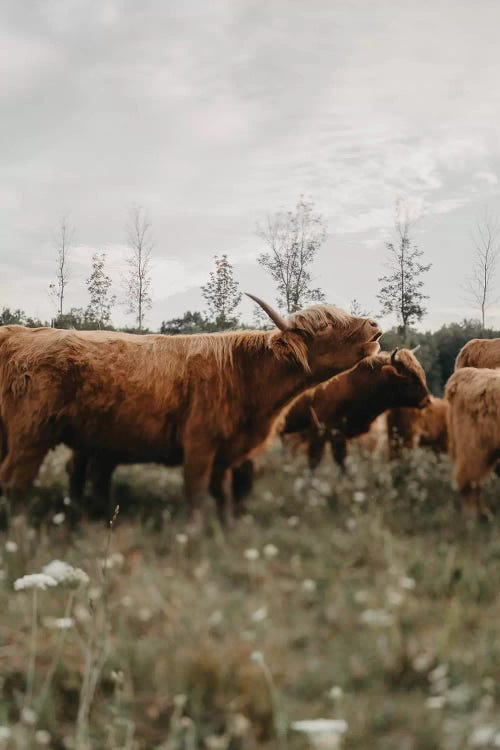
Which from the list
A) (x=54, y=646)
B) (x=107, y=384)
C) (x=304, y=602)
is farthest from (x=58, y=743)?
(x=107, y=384)

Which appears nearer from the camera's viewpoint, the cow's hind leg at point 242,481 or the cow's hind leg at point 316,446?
the cow's hind leg at point 242,481

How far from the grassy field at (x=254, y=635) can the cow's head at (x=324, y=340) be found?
115cm

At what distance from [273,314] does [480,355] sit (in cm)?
573

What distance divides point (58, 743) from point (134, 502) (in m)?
3.31

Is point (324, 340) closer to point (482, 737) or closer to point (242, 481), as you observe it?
point (242, 481)

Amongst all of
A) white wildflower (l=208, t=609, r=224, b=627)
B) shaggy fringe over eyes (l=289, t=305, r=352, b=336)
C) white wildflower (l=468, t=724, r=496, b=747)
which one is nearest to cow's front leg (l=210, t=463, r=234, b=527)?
shaggy fringe over eyes (l=289, t=305, r=352, b=336)

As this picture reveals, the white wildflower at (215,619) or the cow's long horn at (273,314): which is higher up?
the cow's long horn at (273,314)

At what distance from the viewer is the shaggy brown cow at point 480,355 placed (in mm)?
10242

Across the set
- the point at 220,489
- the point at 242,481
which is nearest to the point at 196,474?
the point at 220,489

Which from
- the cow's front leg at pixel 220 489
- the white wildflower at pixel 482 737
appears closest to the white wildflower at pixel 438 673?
the white wildflower at pixel 482 737

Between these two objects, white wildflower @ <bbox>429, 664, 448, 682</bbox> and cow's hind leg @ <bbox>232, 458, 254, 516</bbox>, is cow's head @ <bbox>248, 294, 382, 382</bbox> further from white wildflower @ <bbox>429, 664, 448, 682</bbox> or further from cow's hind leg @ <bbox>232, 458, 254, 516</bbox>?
white wildflower @ <bbox>429, 664, 448, 682</bbox>

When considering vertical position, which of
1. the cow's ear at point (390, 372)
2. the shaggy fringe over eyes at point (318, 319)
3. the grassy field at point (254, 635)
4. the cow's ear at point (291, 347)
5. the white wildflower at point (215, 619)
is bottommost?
the grassy field at point (254, 635)

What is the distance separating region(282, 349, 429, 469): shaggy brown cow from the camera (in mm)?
8375

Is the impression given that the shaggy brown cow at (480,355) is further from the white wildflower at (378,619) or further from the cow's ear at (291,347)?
the white wildflower at (378,619)
